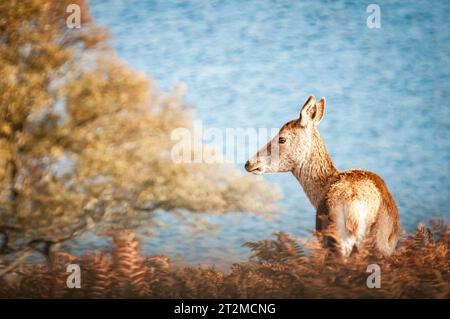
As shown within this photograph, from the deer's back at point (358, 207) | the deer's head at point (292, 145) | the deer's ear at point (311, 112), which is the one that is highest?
the deer's ear at point (311, 112)

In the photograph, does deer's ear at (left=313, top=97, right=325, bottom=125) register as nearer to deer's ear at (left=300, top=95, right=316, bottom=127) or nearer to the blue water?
deer's ear at (left=300, top=95, right=316, bottom=127)

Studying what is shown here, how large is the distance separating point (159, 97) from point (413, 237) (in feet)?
6.78

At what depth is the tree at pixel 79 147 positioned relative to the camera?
4387 mm

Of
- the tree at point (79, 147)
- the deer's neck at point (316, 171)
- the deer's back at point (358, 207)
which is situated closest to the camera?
the deer's back at point (358, 207)

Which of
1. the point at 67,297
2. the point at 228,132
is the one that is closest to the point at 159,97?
the point at 228,132

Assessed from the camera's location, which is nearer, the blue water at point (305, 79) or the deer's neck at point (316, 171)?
the deer's neck at point (316, 171)

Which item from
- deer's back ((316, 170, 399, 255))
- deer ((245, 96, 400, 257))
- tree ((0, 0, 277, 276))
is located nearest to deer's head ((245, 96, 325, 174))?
deer ((245, 96, 400, 257))

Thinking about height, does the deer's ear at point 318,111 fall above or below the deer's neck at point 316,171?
above

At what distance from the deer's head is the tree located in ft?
1.83

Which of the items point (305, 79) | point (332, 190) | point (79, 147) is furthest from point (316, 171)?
point (79, 147)

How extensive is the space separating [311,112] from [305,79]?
767mm

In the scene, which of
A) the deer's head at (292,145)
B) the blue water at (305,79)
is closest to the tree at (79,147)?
the blue water at (305,79)

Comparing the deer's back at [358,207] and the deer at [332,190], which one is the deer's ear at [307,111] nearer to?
the deer at [332,190]
